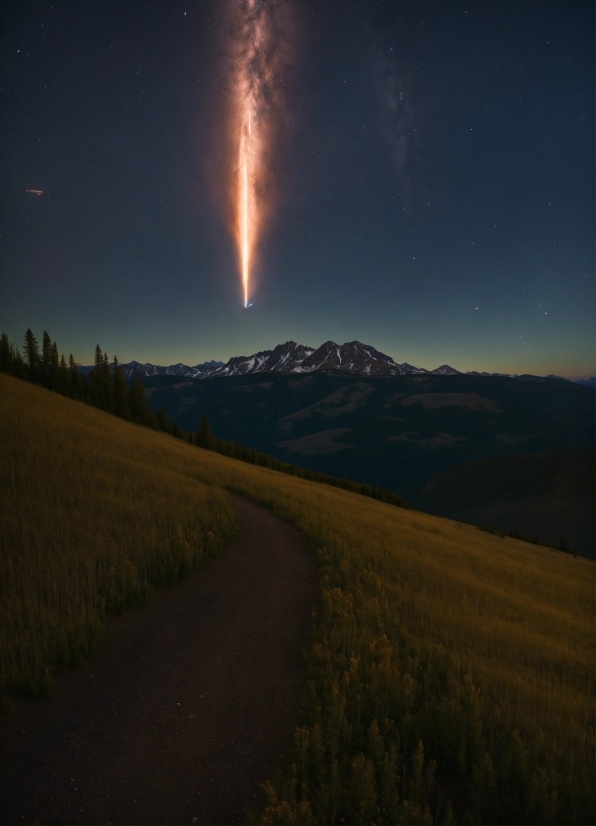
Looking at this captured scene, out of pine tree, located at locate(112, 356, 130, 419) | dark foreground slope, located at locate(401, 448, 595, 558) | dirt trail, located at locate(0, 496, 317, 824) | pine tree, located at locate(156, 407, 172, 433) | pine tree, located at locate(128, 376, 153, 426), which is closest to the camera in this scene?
dirt trail, located at locate(0, 496, 317, 824)

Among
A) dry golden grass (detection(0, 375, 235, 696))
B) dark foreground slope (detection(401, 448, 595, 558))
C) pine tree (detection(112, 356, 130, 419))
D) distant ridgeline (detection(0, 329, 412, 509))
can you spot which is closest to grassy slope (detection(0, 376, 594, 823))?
dry golden grass (detection(0, 375, 235, 696))

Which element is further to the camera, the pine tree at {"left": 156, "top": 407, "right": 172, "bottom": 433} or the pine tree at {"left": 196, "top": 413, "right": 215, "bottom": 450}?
the pine tree at {"left": 156, "top": 407, "right": 172, "bottom": 433}

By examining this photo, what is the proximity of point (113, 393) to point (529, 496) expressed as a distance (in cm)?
16648

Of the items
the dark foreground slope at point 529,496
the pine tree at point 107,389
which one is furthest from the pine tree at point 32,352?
the dark foreground slope at point 529,496

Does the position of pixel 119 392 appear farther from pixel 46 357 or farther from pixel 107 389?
pixel 46 357

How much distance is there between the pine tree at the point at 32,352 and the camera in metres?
68.6

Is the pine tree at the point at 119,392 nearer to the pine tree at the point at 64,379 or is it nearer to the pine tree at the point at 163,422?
the pine tree at the point at 163,422

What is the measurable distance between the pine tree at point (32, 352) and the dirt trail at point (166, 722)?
75.1 metres

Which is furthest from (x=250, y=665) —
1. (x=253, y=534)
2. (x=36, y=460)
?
(x=36, y=460)

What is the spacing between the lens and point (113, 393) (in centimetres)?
6869

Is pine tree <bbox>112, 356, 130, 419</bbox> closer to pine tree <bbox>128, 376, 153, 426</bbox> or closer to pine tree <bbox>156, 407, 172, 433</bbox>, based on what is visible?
Answer: pine tree <bbox>128, 376, 153, 426</bbox>

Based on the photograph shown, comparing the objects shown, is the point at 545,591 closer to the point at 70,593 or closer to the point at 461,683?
the point at 461,683

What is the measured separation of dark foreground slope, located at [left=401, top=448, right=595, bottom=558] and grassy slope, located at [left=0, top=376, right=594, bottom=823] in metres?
148

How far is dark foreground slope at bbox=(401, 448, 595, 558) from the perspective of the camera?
143m
